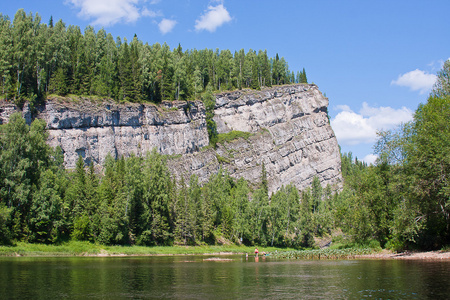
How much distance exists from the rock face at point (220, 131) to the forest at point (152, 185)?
5740mm

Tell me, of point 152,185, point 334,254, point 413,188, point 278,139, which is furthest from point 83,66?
point 413,188

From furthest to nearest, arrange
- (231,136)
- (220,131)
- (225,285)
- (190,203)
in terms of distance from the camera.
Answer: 1. (220,131)
2. (231,136)
3. (190,203)
4. (225,285)

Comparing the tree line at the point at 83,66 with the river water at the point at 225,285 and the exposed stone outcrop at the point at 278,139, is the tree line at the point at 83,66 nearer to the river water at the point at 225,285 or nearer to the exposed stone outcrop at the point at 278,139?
the exposed stone outcrop at the point at 278,139

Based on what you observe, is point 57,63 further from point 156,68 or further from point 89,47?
point 156,68

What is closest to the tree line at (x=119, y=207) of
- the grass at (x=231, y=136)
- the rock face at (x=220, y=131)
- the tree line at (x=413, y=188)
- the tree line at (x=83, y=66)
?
the rock face at (x=220, y=131)

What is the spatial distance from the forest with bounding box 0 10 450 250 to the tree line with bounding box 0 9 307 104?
36 cm

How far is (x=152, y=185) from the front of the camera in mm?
84000

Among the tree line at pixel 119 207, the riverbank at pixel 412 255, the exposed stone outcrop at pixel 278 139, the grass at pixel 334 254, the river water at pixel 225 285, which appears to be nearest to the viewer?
the river water at pixel 225 285

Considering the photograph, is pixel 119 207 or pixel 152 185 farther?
pixel 152 185

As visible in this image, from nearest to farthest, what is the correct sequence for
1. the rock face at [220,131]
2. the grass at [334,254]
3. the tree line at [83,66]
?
1. the grass at [334,254]
2. the tree line at [83,66]
3. the rock face at [220,131]

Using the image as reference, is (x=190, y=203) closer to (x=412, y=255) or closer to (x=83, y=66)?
(x=412, y=255)

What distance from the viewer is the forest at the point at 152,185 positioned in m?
49.0

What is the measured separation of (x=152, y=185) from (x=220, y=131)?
82.9m

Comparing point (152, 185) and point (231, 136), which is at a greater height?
point (231, 136)
